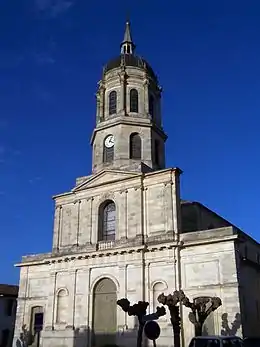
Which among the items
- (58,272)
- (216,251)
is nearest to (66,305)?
(58,272)

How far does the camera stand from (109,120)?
34.9 m

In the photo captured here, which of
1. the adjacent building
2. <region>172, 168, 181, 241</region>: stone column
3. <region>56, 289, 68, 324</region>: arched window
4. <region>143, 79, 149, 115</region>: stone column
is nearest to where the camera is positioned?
<region>172, 168, 181, 241</region>: stone column

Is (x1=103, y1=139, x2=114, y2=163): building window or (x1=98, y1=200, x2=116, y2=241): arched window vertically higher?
(x1=103, y1=139, x2=114, y2=163): building window

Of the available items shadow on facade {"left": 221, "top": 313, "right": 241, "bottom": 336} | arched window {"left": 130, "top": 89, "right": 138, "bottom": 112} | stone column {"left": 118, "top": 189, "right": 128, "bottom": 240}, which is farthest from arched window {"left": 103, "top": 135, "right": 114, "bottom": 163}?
shadow on facade {"left": 221, "top": 313, "right": 241, "bottom": 336}

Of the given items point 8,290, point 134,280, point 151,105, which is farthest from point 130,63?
point 8,290

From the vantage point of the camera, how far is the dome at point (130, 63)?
37.0 metres

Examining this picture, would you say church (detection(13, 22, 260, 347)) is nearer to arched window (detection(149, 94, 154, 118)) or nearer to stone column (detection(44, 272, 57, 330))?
stone column (detection(44, 272, 57, 330))

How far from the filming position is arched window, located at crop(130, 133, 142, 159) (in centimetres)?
3359

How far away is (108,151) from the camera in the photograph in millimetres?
34531

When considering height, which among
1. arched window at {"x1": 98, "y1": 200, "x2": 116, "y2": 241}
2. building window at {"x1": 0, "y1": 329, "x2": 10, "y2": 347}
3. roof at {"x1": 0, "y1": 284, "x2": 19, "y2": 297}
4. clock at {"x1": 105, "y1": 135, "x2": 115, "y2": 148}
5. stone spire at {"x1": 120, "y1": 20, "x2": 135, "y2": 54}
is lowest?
building window at {"x1": 0, "y1": 329, "x2": 10, "y2": 347}

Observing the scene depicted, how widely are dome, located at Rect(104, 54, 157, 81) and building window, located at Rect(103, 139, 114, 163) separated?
772 cm

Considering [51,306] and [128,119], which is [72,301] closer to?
[51,306]

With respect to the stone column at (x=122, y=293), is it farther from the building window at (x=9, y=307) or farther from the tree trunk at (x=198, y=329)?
the building window at (x=9, y=307)

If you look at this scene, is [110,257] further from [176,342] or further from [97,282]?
[176,342]
